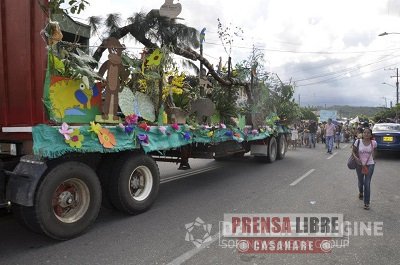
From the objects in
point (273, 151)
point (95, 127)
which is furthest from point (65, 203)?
point (273, 151)

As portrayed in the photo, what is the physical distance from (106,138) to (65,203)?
3.42 ft

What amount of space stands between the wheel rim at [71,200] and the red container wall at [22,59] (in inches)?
36.7

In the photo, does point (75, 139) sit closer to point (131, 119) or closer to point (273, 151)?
point (131, 119)

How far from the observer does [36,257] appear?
445 cm

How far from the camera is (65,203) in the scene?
5.06m

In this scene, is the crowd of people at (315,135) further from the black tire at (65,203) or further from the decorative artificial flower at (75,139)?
the decorative artificial flower at (75,139)

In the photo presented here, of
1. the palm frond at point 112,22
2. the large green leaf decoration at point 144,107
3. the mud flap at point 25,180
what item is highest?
the palm frond at point 112,22

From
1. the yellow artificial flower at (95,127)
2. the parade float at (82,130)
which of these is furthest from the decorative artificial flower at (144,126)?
the yellow artificial flower at (95,127)

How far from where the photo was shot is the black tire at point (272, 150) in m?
13.0

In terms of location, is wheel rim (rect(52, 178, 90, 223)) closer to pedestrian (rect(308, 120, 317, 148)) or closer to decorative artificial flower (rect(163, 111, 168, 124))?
decorative artificial flower (rect(163, 111, 168, 124))

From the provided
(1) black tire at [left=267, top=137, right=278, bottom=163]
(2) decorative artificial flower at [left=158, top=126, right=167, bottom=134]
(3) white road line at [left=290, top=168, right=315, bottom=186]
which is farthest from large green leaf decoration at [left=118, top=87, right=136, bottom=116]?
(1) black tire at [left=267, top=137, right=278, bottom=163]

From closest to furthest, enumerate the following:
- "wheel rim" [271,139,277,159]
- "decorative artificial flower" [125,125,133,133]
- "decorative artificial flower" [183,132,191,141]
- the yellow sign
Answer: "decorative artificial flower" [125,125,133,133] → "decorative artificial flower" [183,132,191,141] → "wheel rim" [271,139,277,159] → the yellow sign

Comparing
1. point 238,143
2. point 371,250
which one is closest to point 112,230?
point 371,250

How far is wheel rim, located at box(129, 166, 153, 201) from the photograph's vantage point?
6365 millimetres
